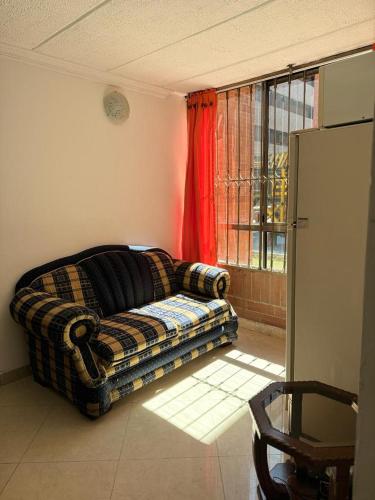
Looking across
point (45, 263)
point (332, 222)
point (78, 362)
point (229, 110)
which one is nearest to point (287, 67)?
point (229, 110)

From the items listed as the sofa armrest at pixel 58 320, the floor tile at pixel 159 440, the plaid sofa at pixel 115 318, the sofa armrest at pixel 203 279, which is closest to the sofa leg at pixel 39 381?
the plaid sofa at pixel 115 318

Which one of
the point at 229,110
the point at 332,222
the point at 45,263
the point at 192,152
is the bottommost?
the point at 45,263

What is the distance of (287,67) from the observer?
2.95 metres

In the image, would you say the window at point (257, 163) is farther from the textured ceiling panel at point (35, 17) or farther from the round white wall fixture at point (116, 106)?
the textured ceiling panel at point (35, 17)

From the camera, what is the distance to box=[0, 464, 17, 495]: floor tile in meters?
1.71

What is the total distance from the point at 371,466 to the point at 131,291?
8.39ft

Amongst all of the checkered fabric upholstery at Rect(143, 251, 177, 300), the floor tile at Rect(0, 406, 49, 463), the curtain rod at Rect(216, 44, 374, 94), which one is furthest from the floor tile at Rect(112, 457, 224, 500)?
the curtain rod at Rect(216, 44, 374, 94)

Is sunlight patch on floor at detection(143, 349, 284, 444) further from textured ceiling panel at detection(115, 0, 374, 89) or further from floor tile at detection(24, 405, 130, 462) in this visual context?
textured ceiling panel at detection(115, 0, 374, 89)

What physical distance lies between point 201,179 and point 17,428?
2.58 metres

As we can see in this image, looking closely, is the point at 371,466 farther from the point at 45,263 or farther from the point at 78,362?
the point at 45,263

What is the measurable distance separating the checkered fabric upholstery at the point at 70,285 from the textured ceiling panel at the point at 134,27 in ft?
5.16

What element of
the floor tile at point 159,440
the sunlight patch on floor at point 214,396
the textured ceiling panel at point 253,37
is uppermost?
the textured ceiling panel at point 253,37

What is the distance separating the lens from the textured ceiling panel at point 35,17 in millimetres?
1886

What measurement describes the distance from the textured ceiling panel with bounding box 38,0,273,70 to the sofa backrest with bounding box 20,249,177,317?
153cm
